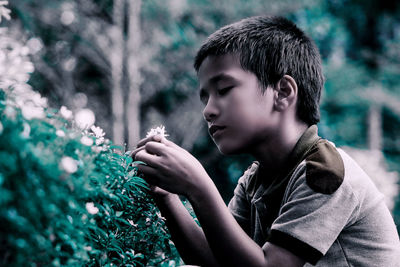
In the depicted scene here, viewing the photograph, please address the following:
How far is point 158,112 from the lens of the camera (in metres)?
9.03

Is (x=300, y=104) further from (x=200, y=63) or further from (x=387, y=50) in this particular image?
(x=387, y=50)

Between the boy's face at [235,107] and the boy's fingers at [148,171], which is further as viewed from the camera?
the boy's face at [235,107]

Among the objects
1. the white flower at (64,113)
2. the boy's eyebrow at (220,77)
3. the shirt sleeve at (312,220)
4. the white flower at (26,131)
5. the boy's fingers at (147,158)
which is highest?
the boy's eyebrow at (220,77)

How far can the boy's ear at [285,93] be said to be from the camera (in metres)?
1.79

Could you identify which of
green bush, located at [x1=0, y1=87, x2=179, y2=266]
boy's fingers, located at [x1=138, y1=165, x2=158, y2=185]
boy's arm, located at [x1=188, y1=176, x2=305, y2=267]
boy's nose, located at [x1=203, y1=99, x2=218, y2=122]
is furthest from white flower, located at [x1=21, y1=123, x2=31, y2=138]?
boy's nose, located at [x1=203, y1=99, x2=218, y2=122]

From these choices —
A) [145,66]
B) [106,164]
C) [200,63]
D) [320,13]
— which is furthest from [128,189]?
[320,13]

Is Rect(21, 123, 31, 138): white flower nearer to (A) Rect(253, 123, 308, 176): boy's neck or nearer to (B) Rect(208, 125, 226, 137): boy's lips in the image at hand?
(B) Rect(208, 125, 226, 137): boy's lips

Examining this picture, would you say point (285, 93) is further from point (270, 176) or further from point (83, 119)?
point (83, 119)

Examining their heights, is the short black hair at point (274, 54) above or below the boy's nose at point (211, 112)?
above

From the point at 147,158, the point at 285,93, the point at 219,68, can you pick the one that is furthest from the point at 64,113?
the point at 285,93

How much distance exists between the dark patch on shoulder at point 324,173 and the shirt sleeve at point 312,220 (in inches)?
0.8

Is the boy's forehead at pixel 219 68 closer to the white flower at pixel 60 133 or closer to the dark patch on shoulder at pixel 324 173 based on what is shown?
the dark patch on shoulder at pixel 324 173

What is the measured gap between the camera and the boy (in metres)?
1.39

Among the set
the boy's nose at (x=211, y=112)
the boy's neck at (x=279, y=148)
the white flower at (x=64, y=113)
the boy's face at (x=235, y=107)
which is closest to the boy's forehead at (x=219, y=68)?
the boy's face at (x=235, y=107)
